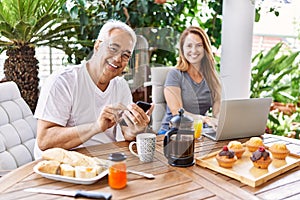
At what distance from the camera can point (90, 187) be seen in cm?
124

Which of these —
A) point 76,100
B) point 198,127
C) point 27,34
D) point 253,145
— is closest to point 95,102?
point 76,100

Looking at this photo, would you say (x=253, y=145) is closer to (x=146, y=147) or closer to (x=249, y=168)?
(x=249, y=168)

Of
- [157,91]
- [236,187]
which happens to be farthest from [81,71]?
[236,187]

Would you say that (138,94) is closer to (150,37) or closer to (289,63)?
(150,37)

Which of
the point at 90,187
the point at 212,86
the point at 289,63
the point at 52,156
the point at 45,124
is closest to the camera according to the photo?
the point at 90,187

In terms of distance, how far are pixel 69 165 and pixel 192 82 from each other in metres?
0.60

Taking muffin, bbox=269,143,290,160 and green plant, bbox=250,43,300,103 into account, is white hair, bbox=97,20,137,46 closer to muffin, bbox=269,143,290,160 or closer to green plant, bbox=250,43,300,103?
muffin, bbox=269,143,290,160

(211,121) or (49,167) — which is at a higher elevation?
(211,121)

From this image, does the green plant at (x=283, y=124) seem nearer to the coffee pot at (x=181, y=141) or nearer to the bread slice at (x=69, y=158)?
the coffee pot at (x=181, y=141)

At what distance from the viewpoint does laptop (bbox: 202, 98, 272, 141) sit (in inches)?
68.9

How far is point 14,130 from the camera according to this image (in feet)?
6.34

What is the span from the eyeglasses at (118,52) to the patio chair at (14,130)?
0.81m

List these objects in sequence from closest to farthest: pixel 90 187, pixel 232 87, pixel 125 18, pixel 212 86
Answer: pixel 90 187 → pixel 212 86 → pixel 232 87 → pixel 125 18

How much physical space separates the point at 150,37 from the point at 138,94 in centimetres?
25
